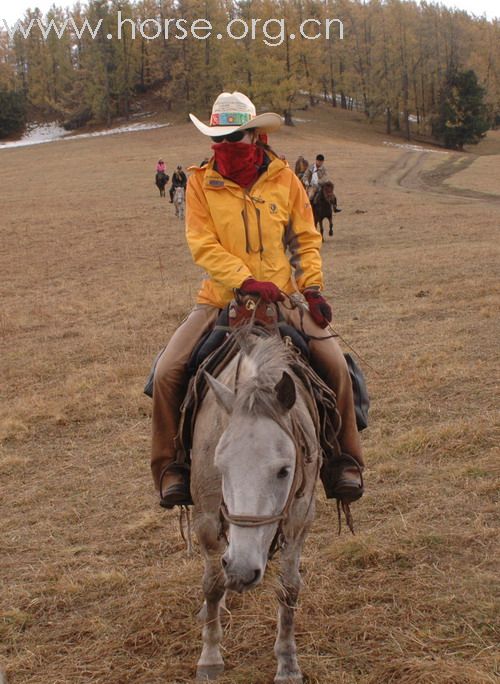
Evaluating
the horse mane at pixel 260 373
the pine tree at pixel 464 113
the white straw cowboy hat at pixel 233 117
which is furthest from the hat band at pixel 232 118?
the pine tree at pixel 464 113

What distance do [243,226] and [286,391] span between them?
138cm

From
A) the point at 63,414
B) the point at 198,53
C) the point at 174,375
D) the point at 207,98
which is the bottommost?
the point at 63,414

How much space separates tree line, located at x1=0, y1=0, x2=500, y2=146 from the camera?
58.0 m

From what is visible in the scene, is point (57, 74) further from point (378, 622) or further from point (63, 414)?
point (378, 622)

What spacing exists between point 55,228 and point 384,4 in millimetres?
60389

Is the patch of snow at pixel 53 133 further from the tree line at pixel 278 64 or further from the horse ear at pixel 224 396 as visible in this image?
the horse ear at pixel 224 396

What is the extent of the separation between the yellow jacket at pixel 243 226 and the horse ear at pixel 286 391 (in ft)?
3.60

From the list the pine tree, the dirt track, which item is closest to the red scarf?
the dirt track

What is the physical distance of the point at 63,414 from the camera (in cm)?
769

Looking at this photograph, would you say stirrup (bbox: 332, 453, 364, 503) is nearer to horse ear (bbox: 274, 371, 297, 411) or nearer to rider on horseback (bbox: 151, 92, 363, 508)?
rider on horseback (bbox: 151, 92, 363, 508)

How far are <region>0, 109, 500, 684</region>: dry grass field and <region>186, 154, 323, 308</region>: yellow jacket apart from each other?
6.07ft

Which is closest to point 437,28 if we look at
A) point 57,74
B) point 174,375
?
point 57,74

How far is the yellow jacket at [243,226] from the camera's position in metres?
3.84

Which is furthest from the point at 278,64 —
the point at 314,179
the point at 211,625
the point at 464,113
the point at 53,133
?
the point at 211,625
